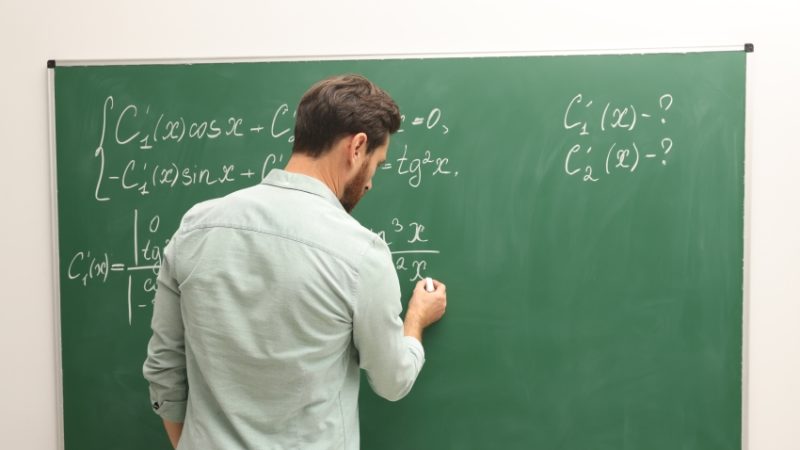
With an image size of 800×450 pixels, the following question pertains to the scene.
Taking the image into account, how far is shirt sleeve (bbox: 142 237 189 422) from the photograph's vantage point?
1217 millimetres

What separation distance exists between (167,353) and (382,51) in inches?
39.3

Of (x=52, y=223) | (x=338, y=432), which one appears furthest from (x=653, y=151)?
(x=52, y=223)

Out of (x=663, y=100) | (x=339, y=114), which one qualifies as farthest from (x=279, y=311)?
(x=663, y=100)

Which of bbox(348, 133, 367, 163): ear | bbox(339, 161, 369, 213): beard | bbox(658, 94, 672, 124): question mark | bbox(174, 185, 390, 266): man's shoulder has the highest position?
bbox(658, 94, 672, 124): question mark

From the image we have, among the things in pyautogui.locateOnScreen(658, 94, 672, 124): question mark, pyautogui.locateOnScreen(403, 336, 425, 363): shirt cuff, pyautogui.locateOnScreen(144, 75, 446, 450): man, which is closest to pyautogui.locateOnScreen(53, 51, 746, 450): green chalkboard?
pyautogui.locateOnScreen(658, 94, 672, 124): question mark

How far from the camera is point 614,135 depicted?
5.41ft

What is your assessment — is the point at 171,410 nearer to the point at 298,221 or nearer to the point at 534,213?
the point at 298,221

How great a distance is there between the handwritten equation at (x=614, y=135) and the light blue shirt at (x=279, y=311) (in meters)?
0.78

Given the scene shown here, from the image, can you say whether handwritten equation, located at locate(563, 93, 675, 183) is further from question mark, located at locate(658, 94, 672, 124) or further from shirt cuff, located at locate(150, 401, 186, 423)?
shirt cuff, located at locate(150, 401, 186, 423)

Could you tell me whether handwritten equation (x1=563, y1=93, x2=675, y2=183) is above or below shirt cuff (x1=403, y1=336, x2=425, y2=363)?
above

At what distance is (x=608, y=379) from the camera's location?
5.49ft

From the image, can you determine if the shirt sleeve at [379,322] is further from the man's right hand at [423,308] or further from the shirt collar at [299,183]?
the man's right hand at [423,308]

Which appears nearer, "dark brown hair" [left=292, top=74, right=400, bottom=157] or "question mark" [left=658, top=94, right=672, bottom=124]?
"dark brown hair" [left=292, top=74, right=400, bottom=157]

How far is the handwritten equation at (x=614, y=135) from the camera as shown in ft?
5.39
